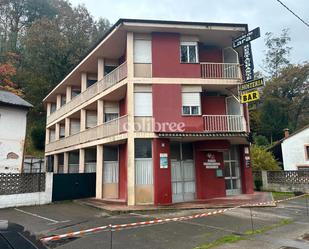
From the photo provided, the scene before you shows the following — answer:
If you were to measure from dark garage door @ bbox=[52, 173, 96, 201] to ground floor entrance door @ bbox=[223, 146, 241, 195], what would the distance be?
29.1 ft

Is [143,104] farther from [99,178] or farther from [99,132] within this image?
[99,178]

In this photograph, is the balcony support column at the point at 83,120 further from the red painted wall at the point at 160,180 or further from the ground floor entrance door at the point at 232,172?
the ground floor entrance door at the point at 232,172

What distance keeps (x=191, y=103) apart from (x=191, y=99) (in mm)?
243

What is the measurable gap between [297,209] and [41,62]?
36.5 m

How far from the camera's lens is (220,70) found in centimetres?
1784

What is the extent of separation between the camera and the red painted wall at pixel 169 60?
16.6m

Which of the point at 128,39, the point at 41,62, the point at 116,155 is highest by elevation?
the point at 41,62

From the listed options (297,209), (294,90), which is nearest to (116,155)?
(297,209)

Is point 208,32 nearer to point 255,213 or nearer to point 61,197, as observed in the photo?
point 255,213

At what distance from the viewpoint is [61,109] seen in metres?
27.2

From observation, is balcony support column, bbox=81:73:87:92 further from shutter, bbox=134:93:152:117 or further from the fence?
the fence

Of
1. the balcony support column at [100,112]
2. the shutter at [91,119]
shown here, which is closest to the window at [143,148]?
the balcony support column at [100,112]

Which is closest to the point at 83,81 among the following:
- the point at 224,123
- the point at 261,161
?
the point at 224,123

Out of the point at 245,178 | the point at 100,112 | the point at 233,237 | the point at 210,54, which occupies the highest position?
the point at 210,54
